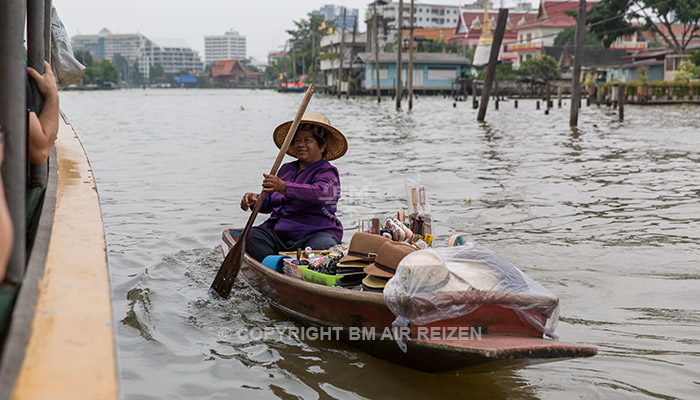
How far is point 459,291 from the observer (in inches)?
136

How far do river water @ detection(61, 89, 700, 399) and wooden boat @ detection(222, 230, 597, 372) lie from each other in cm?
18

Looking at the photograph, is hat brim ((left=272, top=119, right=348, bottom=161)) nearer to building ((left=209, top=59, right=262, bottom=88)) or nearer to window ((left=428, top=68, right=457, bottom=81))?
window ((left=428, top=68, right=457, bottom=81))

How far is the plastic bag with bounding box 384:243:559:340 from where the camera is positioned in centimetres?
344

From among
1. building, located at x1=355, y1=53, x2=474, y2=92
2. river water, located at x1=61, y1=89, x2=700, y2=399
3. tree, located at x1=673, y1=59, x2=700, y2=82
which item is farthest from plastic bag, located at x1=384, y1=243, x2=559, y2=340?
building, located at x1=355, y1=53, x2=474, y2=92

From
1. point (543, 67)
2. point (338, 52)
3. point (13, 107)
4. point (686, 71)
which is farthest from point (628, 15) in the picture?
point (13, 107)

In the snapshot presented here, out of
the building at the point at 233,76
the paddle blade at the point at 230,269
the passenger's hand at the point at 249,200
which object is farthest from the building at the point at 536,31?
the building at the point at 233,76

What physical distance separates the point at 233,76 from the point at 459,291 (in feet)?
524

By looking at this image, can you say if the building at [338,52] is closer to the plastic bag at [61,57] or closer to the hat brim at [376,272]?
the plastic bag at [61,57]

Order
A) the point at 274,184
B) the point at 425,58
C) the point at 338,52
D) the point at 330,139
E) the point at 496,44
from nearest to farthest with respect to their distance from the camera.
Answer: the point at 274,184, the point at 330,139, the point at 496,44, the point at 425,58, the point at 338,52

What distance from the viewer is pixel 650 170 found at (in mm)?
12078

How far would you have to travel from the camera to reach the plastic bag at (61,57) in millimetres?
4699

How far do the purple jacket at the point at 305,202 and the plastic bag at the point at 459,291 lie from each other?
69.2 inches

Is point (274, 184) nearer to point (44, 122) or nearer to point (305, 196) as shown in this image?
point (305, 196)

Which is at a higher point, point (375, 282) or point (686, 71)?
point (686, 71)
